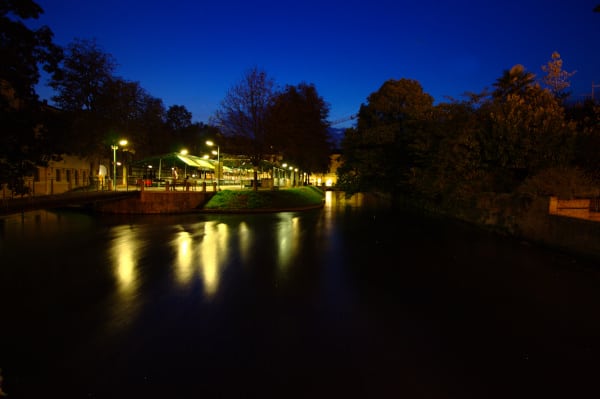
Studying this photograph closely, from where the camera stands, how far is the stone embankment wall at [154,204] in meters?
24.6

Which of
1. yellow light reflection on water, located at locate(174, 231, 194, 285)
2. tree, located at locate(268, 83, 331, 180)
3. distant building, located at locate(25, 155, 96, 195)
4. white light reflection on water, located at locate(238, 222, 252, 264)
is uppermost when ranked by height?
tree, located at locate(268, 83, 331, 180)

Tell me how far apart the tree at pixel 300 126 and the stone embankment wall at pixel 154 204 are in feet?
32.4

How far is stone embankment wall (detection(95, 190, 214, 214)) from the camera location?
80.8 feet

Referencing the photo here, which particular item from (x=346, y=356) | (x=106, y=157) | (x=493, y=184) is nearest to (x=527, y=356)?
(x=346, y=356)

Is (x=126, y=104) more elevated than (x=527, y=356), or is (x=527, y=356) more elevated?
(x=126, y=104)

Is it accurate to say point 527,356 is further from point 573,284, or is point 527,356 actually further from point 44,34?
point 44,34

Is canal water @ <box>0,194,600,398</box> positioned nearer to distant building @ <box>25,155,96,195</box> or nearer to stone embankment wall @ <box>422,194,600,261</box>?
stone embankment wall @ <box>422,194,600,261</box>

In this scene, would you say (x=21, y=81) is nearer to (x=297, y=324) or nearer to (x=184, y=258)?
(x=184, y=258)

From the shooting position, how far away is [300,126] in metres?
43.7

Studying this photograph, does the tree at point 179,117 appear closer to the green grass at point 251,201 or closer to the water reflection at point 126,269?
the green grass at point 251,201

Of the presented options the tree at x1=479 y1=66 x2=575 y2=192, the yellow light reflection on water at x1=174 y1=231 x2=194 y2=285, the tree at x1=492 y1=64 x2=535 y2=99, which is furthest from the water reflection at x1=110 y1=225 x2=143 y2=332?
the tree at x1=492 y1=64 x2=535 y2=99

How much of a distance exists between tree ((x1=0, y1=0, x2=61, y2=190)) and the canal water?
2.91 meters

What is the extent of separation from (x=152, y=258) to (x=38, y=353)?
233 inches

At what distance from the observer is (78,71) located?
3381cm
